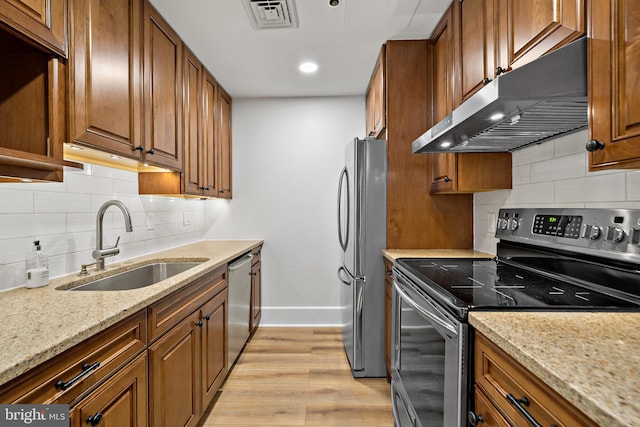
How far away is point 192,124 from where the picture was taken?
2426mm

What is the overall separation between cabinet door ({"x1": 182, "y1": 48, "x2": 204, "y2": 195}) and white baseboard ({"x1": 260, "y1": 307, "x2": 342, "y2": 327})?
157 cm

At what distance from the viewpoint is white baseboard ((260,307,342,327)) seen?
341cm

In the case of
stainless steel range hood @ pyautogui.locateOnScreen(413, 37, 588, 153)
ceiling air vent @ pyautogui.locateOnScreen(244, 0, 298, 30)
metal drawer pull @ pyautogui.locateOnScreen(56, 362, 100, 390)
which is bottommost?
metal drawer pull @ pyautogui.locateOnScreen(56, 362, 100, 390)

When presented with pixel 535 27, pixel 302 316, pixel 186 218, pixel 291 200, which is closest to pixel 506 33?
pixel 535 27

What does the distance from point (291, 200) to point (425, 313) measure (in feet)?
7.65

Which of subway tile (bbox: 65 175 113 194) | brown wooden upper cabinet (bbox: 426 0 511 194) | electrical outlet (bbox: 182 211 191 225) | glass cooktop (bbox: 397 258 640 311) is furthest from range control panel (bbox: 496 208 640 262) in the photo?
electrical outlet (bbox: 182 211 191 225)

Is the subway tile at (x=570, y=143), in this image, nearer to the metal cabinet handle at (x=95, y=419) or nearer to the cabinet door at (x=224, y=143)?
the metal cabinet handle at (x=95, y=419)

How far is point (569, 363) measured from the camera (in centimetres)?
66

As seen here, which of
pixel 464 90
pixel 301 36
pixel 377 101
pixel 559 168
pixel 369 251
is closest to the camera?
pixel 559 168

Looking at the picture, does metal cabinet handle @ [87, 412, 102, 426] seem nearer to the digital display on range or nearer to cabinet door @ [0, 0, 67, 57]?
cabinet door @ [0, 0, 67, 57]

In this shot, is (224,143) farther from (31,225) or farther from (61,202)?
(31,225)

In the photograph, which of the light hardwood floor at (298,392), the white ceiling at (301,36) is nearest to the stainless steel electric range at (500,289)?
the light hardwood floor at (298,392)

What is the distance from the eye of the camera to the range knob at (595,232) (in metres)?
1.23

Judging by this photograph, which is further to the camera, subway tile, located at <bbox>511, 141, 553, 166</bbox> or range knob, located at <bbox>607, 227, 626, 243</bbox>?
subway tile, located at <bbox>511, 141, 553, 166</bbox>
